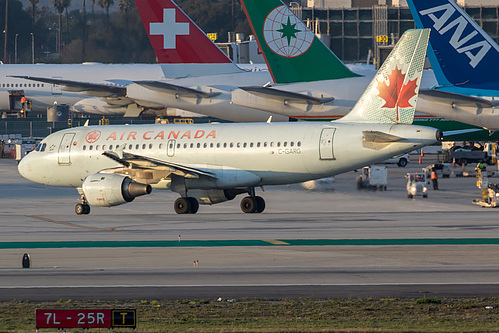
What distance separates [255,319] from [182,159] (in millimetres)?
21635

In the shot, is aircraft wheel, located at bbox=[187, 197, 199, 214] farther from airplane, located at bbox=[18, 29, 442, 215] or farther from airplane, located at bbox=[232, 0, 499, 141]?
airplane, located at bbox=[232, 0, 499, 141]

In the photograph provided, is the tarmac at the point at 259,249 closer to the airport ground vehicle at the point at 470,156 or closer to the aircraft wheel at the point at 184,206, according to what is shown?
the aircraft wheel at the point at 184,206

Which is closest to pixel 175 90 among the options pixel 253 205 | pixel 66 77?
pixel 253 205

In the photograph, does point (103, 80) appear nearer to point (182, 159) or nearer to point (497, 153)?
point (497, 153)

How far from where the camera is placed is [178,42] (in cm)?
5797

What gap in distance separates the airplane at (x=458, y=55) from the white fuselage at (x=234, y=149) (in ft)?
40.3

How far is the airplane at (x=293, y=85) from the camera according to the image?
5119cm

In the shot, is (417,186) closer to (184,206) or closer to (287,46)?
(184,206)

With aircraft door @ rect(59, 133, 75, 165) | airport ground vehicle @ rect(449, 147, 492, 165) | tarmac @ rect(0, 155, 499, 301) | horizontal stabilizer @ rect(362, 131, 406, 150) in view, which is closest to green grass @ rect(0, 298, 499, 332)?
tarmac @ rect(0, 155, 499, 301)

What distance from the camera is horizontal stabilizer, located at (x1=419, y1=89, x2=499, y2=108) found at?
4459 cm

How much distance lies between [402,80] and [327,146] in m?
3.88

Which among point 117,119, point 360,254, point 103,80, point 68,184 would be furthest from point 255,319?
point 117,119

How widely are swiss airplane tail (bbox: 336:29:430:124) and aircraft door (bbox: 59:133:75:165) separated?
1408 centimetres

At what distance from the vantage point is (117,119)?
90.8 metres
